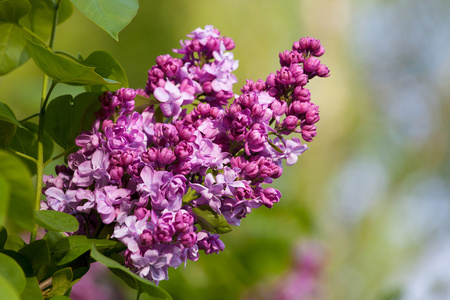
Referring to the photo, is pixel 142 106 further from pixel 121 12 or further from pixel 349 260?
pixel 349 260

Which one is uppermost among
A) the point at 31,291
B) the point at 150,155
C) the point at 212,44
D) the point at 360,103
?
the point at 360,103

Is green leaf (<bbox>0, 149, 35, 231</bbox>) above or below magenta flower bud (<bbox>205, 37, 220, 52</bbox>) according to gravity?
below

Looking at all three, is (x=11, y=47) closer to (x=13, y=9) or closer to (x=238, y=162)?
(x=13, y=9)

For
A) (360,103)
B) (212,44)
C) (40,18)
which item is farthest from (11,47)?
(360,103)

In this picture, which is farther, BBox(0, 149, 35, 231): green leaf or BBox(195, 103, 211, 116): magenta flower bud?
BBox(195, 103, 211, 116): magenta flower bud

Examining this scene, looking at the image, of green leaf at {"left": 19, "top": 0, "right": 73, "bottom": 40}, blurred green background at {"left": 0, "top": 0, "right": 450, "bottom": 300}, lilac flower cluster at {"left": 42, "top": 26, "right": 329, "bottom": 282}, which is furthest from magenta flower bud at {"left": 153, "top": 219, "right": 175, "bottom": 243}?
blurred green background at {"left": 0, "top": 0, "right": 450, "bottom": 300}

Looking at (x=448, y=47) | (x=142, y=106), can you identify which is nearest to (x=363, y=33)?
(x=448, y=47)

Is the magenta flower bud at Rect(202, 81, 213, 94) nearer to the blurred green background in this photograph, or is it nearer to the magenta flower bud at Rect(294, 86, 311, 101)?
the magenta flower bud at Rect(294, 86, 311, 101)

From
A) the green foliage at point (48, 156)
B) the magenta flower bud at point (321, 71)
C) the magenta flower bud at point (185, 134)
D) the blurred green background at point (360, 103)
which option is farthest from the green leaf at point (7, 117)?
the blurred green background at point (360, 103)
